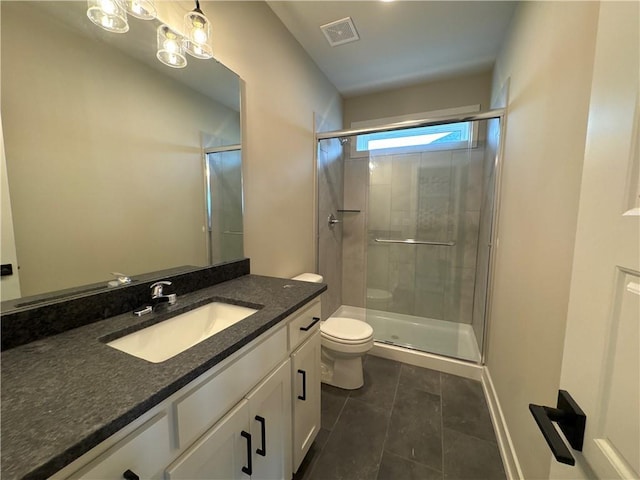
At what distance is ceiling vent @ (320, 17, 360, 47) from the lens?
175 cm

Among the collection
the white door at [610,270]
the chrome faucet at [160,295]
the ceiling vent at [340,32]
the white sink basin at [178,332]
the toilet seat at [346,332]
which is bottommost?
the toilet seat at [346,332]

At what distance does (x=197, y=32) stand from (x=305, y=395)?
68.3 inches

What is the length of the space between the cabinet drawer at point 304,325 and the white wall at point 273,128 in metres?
0.58

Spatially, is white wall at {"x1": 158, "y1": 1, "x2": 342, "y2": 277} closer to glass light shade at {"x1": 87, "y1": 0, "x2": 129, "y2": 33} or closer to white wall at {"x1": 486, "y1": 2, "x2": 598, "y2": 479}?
glass light shade at {"x1": 87, "y1": 0, "x2": 129, "y2": 33}

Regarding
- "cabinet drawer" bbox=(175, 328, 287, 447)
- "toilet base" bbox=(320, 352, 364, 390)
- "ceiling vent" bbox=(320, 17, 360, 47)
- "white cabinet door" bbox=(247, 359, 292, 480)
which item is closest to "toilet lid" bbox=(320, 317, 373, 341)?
"toilet base" bbox=(320, 352, 364, 390)

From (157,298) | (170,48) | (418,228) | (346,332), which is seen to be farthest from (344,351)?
(170,48)

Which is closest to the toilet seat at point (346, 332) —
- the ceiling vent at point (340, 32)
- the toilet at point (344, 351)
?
the toilet at point (344, 351)

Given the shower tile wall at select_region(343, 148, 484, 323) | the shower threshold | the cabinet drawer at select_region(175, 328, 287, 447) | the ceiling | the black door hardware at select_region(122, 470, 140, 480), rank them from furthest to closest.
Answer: the shower tile wall at select_region(343, 148, 484, 323) → the shower threshold → the ceiling → the cabinet drawer at select_region(175, 328, 287, 447) → the black door hardware at select_region(122, 470, 140, 480)

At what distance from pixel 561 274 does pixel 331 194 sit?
2074 millimetres

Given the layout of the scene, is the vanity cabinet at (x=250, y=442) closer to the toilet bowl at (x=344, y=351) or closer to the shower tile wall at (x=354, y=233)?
the toilet bowl at (x=344, y=351)

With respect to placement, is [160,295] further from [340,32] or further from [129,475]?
[340,32]

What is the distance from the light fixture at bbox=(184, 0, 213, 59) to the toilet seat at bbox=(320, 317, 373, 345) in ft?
5.87

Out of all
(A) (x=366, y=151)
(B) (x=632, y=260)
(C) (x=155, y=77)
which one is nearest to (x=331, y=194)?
(A) (x=366, y=151)

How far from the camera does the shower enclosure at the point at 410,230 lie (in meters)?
2.43
